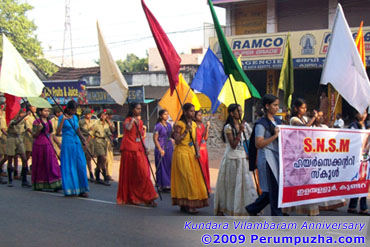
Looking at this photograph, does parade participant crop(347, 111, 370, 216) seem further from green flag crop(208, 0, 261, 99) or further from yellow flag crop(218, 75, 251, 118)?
yellow flag crop(218, 75, 251, 118)

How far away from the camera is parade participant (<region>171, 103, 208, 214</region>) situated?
7.40 m

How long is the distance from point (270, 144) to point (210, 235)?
1338 mm

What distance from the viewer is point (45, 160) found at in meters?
9.72

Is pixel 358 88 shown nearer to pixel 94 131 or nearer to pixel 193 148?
pixel 193 148

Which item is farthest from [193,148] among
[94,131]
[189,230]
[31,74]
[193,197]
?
[94,131]

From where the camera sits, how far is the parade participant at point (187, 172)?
7.40 m

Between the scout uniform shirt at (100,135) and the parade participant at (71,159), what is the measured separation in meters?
2.55

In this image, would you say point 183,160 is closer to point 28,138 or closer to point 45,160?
point 45,160

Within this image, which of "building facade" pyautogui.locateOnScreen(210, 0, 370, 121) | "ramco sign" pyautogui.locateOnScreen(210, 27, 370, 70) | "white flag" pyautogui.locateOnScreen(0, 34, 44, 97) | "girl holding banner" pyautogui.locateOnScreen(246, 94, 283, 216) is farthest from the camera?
"building facade" pyautogui.locateOnScreen(210, 0, 370, 121)

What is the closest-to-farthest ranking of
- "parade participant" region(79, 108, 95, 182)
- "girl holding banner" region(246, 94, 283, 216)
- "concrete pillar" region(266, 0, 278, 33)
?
"girl holding banner" region(246, 94, 283, 216) → "parade participant" region(79, 108, 95, 182) → "concrete pillar" region(266, 0, 278, 33)

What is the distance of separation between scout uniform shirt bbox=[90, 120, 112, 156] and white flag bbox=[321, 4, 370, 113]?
6295 millimetres

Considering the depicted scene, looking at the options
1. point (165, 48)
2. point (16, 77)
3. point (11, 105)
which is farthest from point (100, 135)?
point (165, 48)

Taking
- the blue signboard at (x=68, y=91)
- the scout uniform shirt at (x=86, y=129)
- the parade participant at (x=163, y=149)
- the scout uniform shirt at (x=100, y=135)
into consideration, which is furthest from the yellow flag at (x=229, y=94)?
the blue signboard at (x=68, y=91)

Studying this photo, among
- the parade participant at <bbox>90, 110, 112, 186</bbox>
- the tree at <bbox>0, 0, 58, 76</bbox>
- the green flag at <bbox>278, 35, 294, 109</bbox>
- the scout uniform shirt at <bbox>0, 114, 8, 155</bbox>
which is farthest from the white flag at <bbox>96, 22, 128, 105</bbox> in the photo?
the tree at <bbox>0, 0, 58, 76</bbox>
